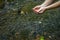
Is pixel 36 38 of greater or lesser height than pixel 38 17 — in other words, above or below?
below

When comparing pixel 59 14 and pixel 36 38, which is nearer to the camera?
pixel 36 38

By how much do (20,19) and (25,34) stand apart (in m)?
0.59

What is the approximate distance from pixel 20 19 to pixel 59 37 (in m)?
0.99

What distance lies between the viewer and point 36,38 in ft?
13.5

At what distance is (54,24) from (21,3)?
4.40 feet

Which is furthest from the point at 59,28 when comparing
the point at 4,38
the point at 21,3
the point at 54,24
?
the point at 21,3

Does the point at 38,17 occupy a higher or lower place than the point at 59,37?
higher

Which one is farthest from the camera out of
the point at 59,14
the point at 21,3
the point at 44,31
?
the point at 21,3

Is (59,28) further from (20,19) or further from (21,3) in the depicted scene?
(21,3)

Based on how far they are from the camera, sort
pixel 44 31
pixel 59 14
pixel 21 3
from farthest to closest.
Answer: pixel 21 3
pixel 59 14
pixel 44 31

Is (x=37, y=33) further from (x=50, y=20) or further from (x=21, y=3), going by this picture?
(x=21, y=3)

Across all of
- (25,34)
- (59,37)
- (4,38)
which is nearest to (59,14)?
(59,37)

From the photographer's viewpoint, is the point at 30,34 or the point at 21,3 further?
the point at 21,3

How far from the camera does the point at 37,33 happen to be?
4.12 metres
